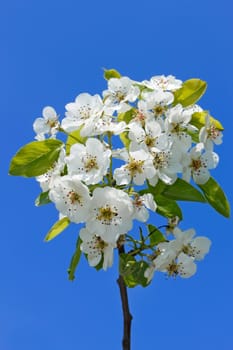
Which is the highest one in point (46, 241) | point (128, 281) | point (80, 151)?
point (80, 151)

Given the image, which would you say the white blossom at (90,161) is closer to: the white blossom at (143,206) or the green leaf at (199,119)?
the white blossom at (143,206)

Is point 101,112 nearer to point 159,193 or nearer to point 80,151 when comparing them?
point 80,151

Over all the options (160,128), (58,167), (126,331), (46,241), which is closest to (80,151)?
(58,167)

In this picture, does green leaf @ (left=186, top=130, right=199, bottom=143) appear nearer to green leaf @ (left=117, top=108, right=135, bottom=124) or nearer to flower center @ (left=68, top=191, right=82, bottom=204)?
green leaf @ (left=117, top=108, right=135, bottom=124)

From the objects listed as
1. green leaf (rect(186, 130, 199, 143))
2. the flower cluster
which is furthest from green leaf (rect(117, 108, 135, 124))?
green leaf (rect(186, 130, 199, 143))

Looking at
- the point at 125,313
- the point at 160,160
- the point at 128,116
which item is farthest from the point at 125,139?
the point at 125,313

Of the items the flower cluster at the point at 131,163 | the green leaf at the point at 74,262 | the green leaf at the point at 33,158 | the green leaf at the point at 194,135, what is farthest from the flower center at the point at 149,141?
the green leaf at the point at 74,262

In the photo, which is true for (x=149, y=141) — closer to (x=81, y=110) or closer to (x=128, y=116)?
(x=128, y=116)
